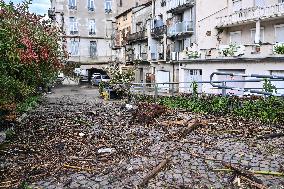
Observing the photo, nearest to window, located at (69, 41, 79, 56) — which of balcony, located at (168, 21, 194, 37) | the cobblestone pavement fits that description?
balcony, located at (168, 21, 194, 37)

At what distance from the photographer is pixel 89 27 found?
52844 millimetres

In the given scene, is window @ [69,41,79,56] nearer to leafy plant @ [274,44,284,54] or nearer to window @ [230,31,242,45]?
window @ [230,31,242,45]

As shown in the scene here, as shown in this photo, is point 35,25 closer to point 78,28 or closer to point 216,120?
point 216,120

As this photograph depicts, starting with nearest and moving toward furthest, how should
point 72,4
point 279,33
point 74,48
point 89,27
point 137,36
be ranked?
point 279,33, point 137,36, point 72,4, point 74,48, point 89,27

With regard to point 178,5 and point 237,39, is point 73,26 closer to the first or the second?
point 178,5

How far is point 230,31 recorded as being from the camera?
27297 mm

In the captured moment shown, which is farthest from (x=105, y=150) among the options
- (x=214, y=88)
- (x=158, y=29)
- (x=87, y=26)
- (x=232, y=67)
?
(x=87, y=26)

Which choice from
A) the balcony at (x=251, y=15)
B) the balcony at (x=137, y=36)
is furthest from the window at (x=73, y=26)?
the balcony at (x=251, y=15)

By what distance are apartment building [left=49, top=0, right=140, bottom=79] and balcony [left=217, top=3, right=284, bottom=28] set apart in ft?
96.8

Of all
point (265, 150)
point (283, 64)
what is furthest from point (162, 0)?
point (265, 150)

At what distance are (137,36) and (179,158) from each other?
123 ft

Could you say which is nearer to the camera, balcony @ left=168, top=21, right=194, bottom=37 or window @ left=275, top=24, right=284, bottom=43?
window @ left=275, top=24, right=284, bottom=43

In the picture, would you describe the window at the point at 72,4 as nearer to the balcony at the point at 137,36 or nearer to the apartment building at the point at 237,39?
the balcony at the point at 137,36

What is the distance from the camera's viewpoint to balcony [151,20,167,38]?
3603 cm
